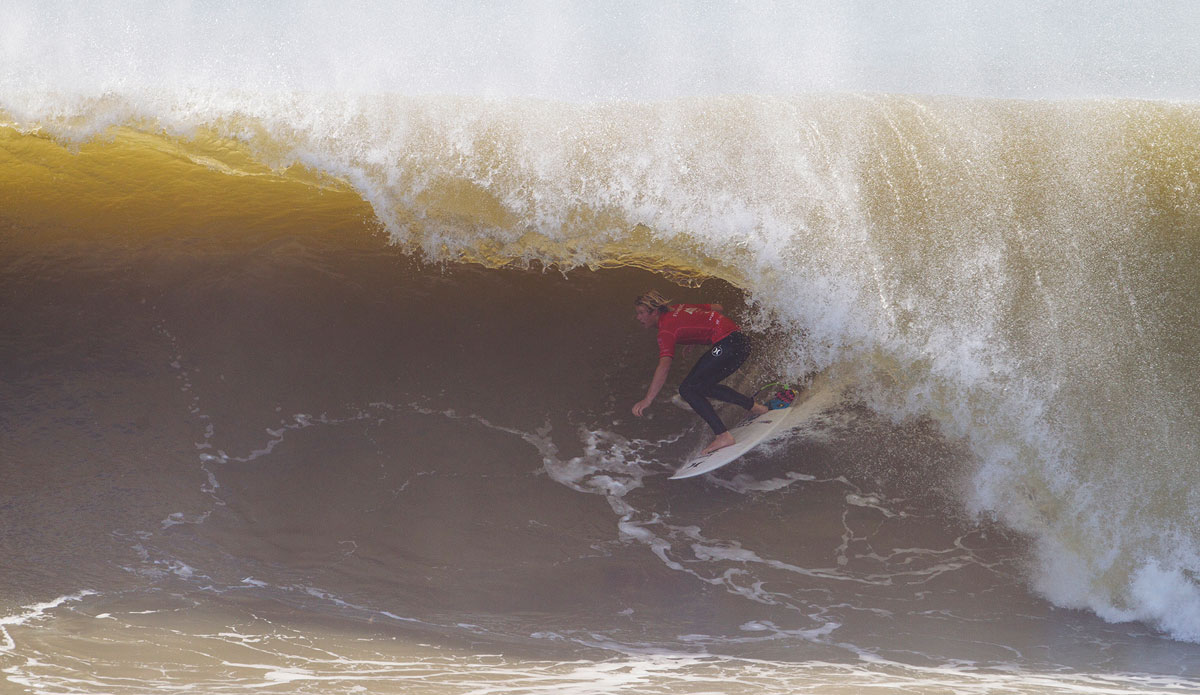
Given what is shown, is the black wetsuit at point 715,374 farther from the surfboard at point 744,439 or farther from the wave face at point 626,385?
the wave face at point 626,385

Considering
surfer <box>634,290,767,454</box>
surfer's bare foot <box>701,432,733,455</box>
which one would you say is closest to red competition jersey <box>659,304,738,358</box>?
surfer <box>634,290,767,454</box>

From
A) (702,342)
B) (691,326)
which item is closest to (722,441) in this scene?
(702,342)

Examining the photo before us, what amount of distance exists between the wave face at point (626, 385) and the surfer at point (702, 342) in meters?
0.33

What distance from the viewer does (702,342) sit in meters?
4.59

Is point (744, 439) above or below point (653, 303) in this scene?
below

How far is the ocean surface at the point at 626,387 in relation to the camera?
14.1 feet

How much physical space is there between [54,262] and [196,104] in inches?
66.7

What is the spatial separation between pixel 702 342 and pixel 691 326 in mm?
145

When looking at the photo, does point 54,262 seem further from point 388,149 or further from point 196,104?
point 388,149

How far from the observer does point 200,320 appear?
213 inches

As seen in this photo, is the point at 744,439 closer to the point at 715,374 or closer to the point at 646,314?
the point at 715,374

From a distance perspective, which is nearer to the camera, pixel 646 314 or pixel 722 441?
pixel 646 314

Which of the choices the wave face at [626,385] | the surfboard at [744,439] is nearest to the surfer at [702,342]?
the surfboard at [744,439]

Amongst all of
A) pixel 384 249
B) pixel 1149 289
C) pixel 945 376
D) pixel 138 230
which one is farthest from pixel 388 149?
pixel 1149 289
